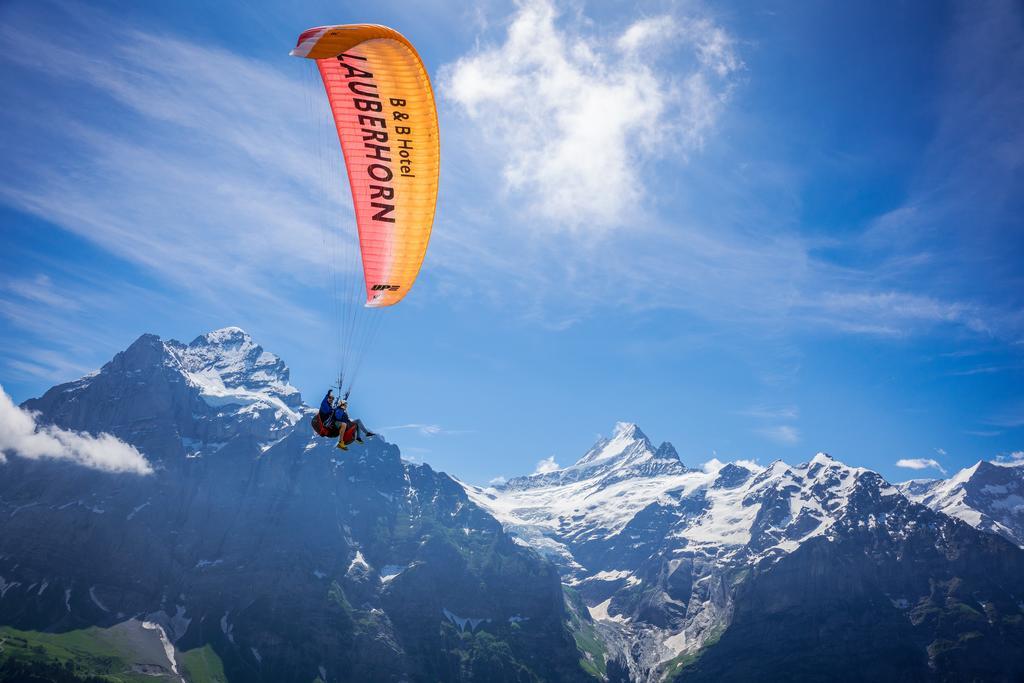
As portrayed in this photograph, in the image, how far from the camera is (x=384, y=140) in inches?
1129

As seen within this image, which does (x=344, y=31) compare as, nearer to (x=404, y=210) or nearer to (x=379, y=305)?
(x=404, y=210)

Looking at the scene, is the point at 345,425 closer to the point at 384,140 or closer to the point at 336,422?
the point at 336,422

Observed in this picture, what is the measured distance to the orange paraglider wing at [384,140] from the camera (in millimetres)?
27109

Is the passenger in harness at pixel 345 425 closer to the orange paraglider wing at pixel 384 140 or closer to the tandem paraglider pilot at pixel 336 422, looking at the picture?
the tandem paraglider pilot at pixel 336 422

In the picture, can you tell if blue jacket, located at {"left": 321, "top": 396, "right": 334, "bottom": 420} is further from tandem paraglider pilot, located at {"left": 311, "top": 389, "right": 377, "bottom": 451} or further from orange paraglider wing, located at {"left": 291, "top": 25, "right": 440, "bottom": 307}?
orange paraglider wing, located at {"left": 291, "top": 25, "right": 440, "bottom": 307}

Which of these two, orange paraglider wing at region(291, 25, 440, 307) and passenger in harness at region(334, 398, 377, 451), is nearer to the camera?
orange paraglider wing at region(291, 25, 440, 307)

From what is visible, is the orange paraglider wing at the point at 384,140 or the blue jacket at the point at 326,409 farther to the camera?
the blue jacket at the point at 326,409

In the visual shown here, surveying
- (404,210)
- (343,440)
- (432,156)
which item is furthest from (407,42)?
(343,440)

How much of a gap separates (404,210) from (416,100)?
182 inches

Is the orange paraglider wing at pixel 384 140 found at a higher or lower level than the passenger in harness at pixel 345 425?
higher

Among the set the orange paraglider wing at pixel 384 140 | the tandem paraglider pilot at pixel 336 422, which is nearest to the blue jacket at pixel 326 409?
the tandem paraglider pilot at pixel 336 422

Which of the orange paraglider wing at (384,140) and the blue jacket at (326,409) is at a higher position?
the orange paraglider wing at (384,140)

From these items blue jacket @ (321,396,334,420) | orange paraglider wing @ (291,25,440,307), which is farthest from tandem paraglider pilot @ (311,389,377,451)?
orange paraglider wing @ (291,25,440,307)

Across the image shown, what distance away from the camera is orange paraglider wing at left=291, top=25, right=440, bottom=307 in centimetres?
2711
